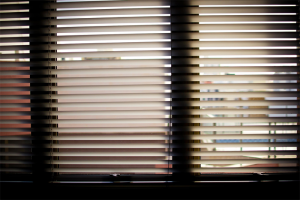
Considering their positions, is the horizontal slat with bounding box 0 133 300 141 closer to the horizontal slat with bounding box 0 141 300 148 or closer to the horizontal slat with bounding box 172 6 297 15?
the horizontal slat with bounding box 0 141 300 148

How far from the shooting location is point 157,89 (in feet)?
3.76

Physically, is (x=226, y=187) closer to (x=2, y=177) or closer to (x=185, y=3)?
(x=185, y=3)

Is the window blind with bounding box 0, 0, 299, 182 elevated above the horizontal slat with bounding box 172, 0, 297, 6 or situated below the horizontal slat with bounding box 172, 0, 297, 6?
below

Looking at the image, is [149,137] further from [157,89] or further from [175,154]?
[157,89]

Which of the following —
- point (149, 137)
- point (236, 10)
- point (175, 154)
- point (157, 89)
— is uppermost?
point (236, 10)

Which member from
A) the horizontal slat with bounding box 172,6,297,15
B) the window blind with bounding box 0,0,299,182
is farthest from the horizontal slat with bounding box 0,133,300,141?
the horizontal slat with bounding box 172,6,297,15

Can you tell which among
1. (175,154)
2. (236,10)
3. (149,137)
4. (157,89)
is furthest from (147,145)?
(236,10)

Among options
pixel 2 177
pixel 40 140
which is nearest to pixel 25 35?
pixel 40 140

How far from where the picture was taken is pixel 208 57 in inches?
46.4

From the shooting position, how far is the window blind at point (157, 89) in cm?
114

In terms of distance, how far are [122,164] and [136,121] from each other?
0.29 meters

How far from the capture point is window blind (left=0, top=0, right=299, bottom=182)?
3.75 ft

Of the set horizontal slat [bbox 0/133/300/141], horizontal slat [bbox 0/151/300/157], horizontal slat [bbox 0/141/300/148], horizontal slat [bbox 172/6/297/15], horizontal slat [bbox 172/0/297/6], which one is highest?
horizontal slat [bbox 172/0/297/6]

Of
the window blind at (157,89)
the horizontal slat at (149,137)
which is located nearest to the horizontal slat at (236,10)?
the window blind at (157,89)
